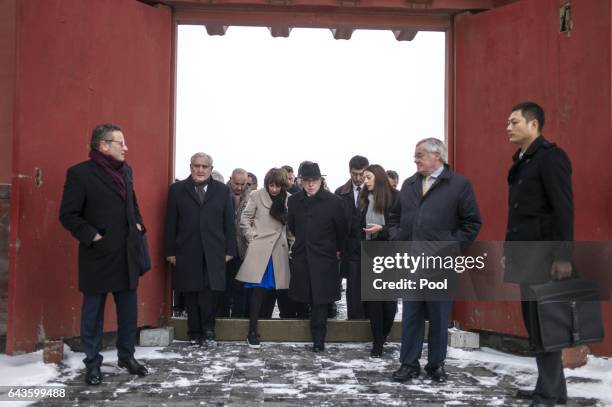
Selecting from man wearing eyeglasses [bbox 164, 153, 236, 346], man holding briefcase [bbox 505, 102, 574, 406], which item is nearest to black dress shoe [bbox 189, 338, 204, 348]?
man wearing eyeglasses [bbox 164, 153, 236, 346]

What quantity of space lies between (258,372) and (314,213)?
1638mm

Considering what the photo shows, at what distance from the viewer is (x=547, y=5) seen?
18.4ft

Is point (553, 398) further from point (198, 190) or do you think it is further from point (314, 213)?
point (198, 190)

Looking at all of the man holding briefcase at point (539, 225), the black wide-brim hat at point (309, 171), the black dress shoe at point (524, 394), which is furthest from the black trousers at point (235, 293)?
the man holding briefcase at point (539, 225)

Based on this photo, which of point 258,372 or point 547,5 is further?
point 547,5

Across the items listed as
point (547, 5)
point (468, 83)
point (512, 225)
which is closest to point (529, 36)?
point (547, 5)

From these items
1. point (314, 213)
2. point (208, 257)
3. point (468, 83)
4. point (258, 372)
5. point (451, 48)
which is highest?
point (451, 48)

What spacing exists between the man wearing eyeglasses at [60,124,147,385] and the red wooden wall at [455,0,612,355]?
329 centimetres

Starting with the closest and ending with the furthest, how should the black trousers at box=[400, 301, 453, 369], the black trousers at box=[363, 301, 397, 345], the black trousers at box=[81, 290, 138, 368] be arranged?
the black trousers at box=[81, 290, 138, 368], the black trousers at box=[400, 301, 453, 369], the black trousers at box=[363, 301, 397, 345]

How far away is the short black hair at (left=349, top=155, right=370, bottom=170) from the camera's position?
6512 mm

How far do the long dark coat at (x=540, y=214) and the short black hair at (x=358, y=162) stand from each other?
248 centimetres

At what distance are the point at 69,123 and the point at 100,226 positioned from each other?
48.6 inches

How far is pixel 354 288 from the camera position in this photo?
6246 millimetres

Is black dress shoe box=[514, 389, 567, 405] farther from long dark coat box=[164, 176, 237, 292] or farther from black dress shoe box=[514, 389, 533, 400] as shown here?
long dark coat box=[164, 176, 237, 292]
